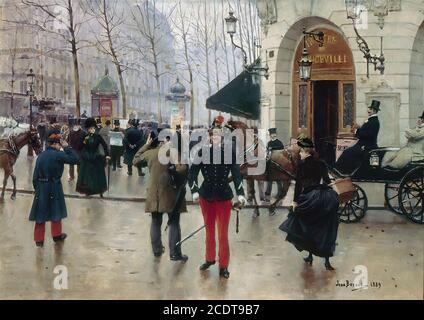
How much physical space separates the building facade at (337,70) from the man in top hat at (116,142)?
4.12 meters

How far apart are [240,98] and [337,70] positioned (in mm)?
2633

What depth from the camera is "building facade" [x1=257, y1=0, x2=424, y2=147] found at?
44.1 ft

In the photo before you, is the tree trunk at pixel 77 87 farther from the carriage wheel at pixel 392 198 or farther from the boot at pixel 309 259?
the boot at pixel 309 259

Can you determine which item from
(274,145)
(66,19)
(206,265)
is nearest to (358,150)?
(274,145)

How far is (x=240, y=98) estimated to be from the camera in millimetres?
13648

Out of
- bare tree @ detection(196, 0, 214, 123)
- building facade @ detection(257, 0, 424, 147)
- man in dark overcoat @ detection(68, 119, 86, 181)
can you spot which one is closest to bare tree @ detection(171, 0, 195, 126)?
bare tree @ detection(196, 0, 214, 123)

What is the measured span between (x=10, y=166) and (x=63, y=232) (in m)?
3.76

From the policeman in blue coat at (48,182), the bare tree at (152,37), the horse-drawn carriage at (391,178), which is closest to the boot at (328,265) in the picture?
the horse-drawn carriage at (391,178)

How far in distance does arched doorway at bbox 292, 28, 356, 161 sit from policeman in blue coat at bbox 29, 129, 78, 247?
6853mm

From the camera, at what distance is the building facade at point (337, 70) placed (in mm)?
13430

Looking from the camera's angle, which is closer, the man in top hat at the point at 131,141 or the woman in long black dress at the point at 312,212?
the woman in long black dress at the point at 312,212

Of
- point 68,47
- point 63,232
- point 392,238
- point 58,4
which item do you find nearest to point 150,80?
point 68,47

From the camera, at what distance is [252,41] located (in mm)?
14656
